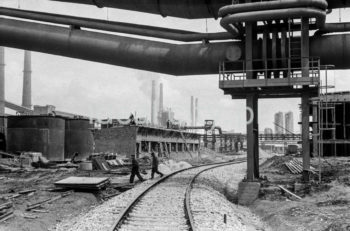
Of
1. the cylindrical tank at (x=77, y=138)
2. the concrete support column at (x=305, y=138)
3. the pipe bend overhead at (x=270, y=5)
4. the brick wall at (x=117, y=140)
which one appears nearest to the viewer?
the pipe bend overhead at (x=270, y=5)

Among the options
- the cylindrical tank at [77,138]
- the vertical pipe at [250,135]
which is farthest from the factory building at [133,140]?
the vertical pipe at [250,135]

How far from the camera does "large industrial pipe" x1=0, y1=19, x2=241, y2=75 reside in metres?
17.2

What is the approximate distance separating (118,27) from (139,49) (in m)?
1.59

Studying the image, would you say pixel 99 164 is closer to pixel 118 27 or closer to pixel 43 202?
pixel 118 27

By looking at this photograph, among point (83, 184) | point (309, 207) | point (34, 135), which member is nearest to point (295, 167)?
point (309, 207)

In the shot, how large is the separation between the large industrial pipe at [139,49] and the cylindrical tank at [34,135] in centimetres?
1172

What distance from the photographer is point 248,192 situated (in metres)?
15.8

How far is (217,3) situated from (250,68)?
3.26 metres

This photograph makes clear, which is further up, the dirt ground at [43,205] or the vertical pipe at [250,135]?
the vertical pipe at [250,135]

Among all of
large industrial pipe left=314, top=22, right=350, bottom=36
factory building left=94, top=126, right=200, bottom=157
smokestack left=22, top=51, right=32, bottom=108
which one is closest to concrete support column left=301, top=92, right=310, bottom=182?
large industrial pipe left=314, top=22, right=350, bottom=36

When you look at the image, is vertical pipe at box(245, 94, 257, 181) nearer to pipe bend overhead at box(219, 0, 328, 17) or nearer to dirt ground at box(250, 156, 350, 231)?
dirt ground at box(250, 156, 350, 231)

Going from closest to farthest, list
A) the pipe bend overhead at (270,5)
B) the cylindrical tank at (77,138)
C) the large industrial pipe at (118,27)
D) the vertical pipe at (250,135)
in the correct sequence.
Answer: the pipe bend overhead at (270,5)
the vertical pipe at (250,135)
the large industrial pipe at (118,27)
the cylindrical tank at (77,138)

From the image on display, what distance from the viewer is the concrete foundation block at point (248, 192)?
15.7m

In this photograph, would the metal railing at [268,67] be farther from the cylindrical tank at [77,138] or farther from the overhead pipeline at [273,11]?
the cylindrical tank at [77,138]
